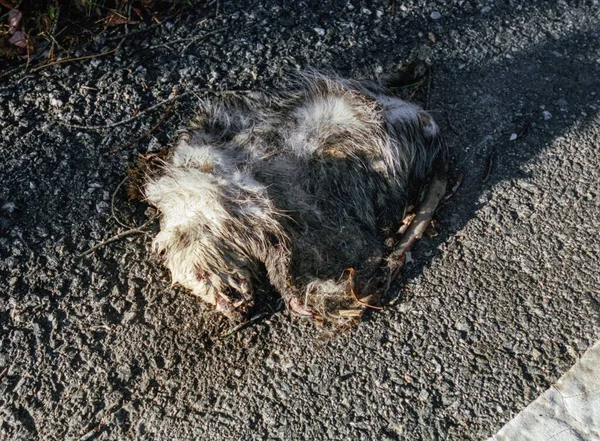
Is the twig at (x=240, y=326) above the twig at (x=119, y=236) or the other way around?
the other way around

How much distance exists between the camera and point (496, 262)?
3.25m

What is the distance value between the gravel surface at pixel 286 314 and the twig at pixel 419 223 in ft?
0.23

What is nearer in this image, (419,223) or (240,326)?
(240,326)

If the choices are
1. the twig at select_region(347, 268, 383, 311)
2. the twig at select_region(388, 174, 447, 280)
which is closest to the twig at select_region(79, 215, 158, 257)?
the twig at select_region(347, 268, 383, 311)

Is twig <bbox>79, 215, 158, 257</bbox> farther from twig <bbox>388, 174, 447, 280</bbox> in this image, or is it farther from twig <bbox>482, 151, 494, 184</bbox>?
twig <bbox>482, 151, 494, 184</bbox>

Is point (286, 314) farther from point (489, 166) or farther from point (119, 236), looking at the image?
point (489, 166)

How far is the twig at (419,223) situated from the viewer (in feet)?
10.5

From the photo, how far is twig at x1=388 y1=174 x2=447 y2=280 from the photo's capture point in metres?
3.21

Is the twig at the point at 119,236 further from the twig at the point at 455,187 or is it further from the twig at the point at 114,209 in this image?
the twig at the point at 455,187

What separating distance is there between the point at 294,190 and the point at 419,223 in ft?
2.27

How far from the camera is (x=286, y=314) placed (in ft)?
10.2

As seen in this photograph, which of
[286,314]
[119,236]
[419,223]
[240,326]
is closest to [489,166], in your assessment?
[419,223]

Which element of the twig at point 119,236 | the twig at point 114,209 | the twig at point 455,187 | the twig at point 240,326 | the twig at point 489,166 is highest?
the twig at point 489,166

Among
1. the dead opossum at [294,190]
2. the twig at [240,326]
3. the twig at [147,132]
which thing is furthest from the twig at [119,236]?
the twig at [240,326]
